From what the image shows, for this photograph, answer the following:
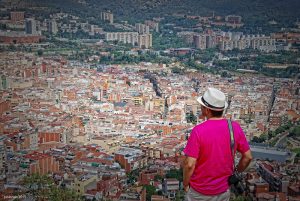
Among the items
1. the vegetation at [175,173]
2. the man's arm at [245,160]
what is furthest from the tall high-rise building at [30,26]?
the man's arm at [245,160]

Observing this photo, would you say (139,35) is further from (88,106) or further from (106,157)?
(106,157)

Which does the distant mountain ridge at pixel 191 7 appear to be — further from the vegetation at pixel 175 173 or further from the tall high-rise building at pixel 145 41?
the vegetation at pixel 175 173

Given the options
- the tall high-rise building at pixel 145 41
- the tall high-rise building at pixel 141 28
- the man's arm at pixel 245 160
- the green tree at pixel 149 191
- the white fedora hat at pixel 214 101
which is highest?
the white fedora hat at pixel 214 101

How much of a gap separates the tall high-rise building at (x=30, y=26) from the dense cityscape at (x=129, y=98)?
0.03 m

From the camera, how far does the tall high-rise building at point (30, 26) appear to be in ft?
28.9

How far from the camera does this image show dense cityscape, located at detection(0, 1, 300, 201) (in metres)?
4.73

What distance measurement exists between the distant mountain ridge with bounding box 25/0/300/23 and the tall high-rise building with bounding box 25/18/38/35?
15.9 inches

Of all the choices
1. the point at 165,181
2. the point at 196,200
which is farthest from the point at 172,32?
the point at 196,200

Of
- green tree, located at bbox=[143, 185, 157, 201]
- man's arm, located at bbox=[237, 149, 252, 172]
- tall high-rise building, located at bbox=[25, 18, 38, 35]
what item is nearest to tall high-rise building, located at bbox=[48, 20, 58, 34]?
tall high-rise building, located at bbox=[25, 18, 38, 35]

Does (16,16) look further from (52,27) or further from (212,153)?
(212,153)

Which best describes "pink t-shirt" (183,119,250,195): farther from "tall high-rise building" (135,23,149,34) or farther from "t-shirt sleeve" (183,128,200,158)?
"tall high-rise building" (135,23,149,34)

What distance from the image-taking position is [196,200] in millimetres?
1261

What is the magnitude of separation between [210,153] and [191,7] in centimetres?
941

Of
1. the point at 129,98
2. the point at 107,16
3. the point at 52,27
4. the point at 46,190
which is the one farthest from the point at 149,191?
the point at 107,16
